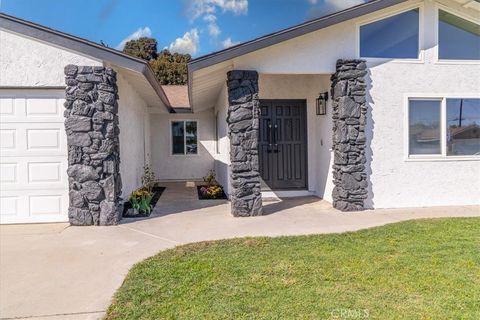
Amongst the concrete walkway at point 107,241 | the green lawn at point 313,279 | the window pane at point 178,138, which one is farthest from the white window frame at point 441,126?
the window pane at point 178,138

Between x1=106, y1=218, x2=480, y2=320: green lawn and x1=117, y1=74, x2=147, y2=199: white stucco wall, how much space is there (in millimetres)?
4154

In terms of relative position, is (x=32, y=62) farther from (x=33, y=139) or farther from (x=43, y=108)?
(x=33, y=139)

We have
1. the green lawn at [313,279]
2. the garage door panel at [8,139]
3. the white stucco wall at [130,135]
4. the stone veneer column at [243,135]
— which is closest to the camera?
the green lawn at [313,279]

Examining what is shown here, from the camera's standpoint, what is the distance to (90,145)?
6738mm

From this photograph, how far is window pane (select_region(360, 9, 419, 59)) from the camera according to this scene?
781cm

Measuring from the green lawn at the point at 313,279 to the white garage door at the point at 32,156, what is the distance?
3.44 m

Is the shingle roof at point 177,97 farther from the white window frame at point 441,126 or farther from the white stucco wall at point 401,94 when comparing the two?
the white window frame at point 441,126

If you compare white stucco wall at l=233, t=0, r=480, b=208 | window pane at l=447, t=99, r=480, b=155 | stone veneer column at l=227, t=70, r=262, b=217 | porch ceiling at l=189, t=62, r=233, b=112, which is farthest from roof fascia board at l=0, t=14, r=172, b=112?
window pane at l=447, t=99, r=480, b=155

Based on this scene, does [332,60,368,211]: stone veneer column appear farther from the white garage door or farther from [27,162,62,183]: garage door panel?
[27,162,62,183]: garage door panel

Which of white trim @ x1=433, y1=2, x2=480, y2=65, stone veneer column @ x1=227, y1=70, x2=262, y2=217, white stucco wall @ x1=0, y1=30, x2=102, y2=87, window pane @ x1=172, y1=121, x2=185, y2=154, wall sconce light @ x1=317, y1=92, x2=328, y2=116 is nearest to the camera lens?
white stucco wall @ x1=0, y1=30, x2=102, y2=87

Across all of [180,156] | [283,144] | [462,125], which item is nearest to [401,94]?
[462,125]

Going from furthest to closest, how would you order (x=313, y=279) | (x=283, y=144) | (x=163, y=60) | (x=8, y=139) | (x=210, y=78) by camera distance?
(x=163, y=60) < (x=283, y=144) < (x=210, y=78) < (x=8, y=139) < (x=313, y=279)

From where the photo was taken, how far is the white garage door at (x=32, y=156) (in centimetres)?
690

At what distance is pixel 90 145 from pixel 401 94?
6.60 metres
